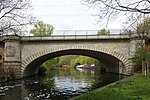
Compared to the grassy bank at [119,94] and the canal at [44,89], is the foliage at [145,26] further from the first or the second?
the canal at [44,89]

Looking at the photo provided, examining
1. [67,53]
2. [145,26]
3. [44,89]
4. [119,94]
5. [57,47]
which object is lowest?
[44,89]

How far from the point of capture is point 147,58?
1196 inches

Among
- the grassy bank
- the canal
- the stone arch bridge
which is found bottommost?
the canal

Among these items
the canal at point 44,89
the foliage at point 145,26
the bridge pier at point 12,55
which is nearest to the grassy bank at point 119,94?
the foliage at point 145,26

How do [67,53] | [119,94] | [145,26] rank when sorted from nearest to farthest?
1. [119,94]
2. [145,26]
3. [67,53]

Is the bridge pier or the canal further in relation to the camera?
the bridge pier

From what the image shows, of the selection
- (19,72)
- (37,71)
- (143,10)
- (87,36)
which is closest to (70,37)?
(87,36)

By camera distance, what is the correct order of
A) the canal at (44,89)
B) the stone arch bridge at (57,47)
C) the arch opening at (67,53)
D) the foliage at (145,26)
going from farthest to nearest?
the arch opening at (67,53)
the stone arch bridge at (57,47)
the canal at (44,89)
the foliage at (145,26)

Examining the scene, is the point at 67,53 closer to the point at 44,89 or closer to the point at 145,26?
the point at 44,89

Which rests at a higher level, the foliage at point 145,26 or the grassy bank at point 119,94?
the foliage at point 145,26

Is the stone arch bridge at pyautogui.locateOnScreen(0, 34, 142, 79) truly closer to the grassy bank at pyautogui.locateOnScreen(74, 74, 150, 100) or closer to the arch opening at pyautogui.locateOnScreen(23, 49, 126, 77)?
the arch opening at pyautogui.locateOnScreen(23, 49, 126, 77)

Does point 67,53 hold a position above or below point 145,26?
below

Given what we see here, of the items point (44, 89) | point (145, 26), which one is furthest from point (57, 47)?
point (145, 26)

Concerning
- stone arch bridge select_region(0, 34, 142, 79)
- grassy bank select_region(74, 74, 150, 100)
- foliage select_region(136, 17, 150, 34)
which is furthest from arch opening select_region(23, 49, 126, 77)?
grassy bank select_region(74, 74, 150, 100)
